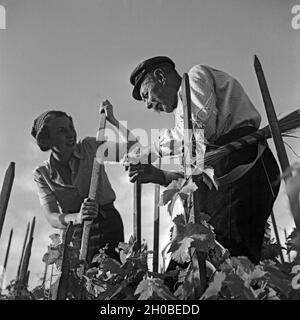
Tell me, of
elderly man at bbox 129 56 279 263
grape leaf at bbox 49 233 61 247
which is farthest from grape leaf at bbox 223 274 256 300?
grape leaf at bbox 49 233 61 247

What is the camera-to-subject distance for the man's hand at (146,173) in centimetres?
133

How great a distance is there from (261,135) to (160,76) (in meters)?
0.32

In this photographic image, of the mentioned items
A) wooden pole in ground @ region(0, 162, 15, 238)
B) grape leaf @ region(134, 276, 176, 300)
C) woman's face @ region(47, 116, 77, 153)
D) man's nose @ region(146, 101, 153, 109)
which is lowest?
grape leaf @ region(134, 276, 176, 300)

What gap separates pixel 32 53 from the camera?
5.44 feet

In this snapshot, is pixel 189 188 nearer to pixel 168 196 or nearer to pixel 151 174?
pixel 168 196

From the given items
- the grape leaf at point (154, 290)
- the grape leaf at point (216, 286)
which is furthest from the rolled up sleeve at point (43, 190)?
the grape leaf at point (216, 286)

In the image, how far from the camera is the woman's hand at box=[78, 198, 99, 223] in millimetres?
1530

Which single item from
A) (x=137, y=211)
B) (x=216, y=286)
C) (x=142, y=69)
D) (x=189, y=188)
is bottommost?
(x=216, y=286)

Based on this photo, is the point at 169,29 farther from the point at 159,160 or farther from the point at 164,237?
the point at 164,237

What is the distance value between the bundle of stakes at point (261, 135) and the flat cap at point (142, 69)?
322 mm

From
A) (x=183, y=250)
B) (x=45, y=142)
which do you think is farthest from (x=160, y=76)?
(x=183, y=250)

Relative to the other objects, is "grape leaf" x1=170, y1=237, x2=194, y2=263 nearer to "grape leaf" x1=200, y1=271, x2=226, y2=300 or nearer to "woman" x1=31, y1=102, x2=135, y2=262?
"grape leaf" x1=200, y1=271, x2=226, y2=300

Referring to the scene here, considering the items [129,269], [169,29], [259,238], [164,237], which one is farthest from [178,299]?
[169,29]

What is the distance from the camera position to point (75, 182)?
1.62 metres
